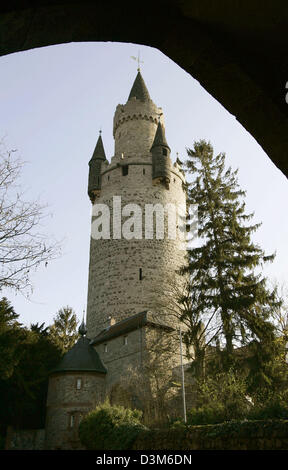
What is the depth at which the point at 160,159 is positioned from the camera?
2794cm

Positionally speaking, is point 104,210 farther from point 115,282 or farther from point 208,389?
point 208,389

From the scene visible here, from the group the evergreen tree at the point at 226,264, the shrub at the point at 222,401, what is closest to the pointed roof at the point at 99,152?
the evergreen tree at the point at 226,264

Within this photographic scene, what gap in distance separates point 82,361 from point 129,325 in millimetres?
3436

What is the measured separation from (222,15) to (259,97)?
1.54 feet

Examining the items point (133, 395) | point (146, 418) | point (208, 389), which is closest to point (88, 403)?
point (133, 395)

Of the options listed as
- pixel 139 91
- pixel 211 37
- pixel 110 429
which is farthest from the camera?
pixel 139 91

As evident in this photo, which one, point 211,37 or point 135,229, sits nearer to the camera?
point 211,37

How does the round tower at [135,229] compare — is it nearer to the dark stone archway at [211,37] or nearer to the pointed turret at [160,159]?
the pointed turret at [160,159]

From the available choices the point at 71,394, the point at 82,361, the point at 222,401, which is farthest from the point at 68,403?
the point at 222,401

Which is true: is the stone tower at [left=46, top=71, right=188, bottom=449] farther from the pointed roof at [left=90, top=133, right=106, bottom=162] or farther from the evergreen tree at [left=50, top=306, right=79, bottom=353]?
the evergreen tree at [left=50, top=306, right=79, bottom=353]

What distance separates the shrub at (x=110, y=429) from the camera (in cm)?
1213

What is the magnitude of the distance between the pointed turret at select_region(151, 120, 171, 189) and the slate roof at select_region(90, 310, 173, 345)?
10.2 metres

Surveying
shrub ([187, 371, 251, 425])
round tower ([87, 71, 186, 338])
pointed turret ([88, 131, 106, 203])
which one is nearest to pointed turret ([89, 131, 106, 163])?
pointed turret ([88, 131, 106, 203])

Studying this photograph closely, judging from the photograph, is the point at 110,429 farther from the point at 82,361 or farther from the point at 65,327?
the point at 65,327
